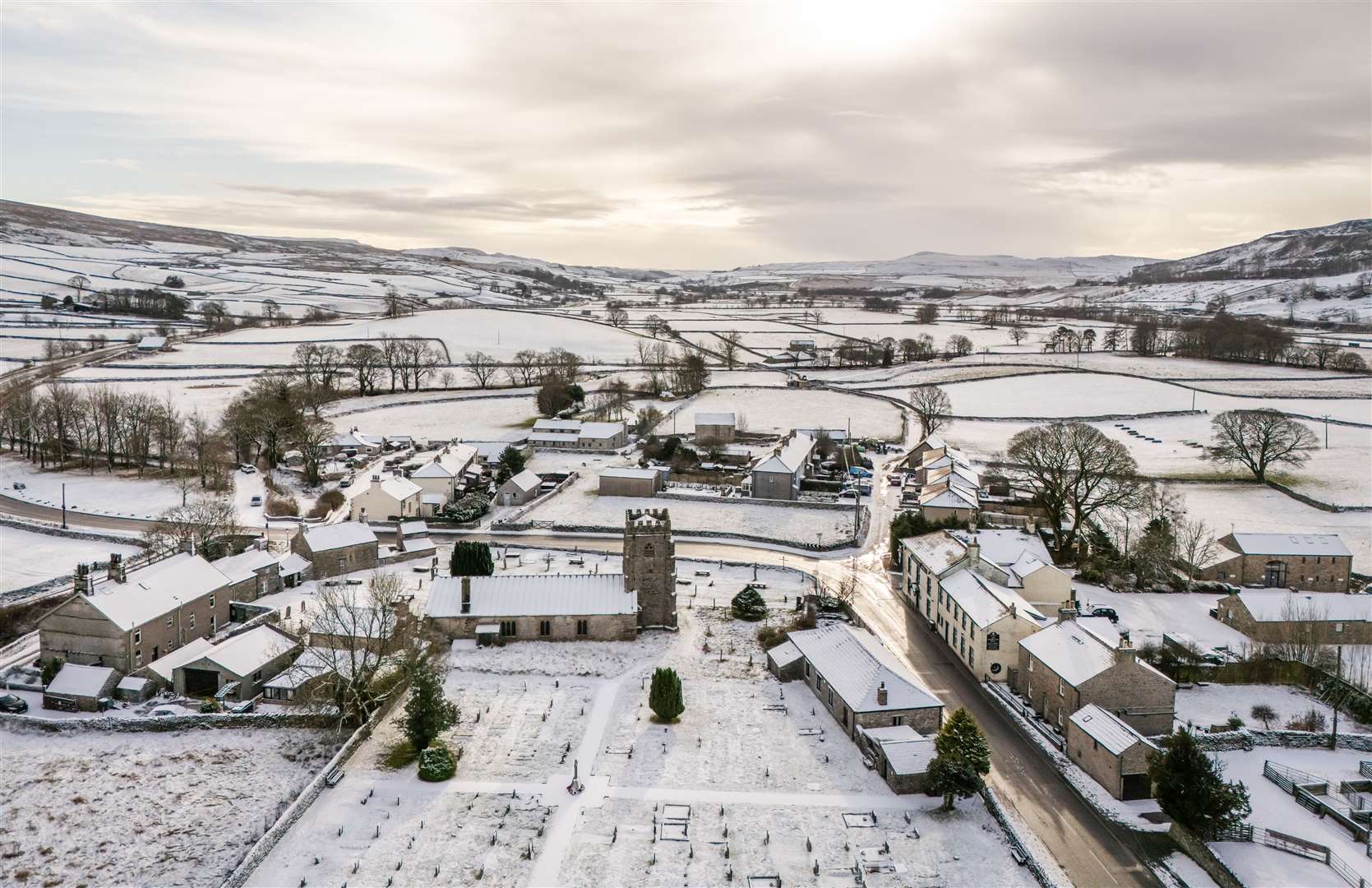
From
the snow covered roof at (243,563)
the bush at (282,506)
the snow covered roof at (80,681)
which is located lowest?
the snow covered roof at (80,681)

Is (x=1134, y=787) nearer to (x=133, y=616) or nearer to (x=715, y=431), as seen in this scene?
(x=133, y=616)

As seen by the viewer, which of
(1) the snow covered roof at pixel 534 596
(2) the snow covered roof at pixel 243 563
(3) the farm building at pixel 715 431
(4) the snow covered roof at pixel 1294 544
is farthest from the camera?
(3) the farm building at pixel 715 431

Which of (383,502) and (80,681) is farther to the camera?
(383,502)

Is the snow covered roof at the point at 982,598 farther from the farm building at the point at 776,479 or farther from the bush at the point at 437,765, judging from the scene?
the farm building at the point at 776,479

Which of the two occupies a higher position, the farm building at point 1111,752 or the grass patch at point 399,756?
the farm building at point 1111,752

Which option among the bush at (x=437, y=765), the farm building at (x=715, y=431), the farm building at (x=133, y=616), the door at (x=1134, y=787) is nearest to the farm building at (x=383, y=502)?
the farm building at (x=133, y=616)

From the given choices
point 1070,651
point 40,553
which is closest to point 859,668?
point 1070,651
